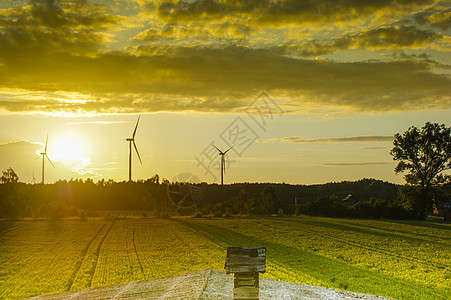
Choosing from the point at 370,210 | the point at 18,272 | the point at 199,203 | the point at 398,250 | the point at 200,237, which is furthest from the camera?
the point at 199,203

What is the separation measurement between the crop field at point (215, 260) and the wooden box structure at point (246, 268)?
6.31m

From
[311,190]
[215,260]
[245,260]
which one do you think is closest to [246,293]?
[245,260]

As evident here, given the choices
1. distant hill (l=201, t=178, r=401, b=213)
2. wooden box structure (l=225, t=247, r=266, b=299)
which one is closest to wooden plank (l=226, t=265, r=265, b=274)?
wooden box structure (l=225, t=247, r=266, b=299)

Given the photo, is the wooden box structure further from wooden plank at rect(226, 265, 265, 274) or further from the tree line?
the tree line

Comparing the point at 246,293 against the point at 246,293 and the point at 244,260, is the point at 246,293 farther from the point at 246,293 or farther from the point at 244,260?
the point at 244,260

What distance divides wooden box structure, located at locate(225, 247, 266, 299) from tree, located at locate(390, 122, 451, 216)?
2787 inches

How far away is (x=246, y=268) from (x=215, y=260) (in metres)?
13.5

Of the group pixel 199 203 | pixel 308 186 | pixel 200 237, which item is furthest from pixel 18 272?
pixel 308 186

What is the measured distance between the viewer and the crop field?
20.5m

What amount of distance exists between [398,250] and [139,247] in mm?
19168

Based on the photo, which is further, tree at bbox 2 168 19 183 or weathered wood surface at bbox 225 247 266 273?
tree at bbox 2 168 19 183

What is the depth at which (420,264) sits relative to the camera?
2762 cm

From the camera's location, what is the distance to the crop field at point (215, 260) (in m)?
20.5

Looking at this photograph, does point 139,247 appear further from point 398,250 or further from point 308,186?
point 308,186
